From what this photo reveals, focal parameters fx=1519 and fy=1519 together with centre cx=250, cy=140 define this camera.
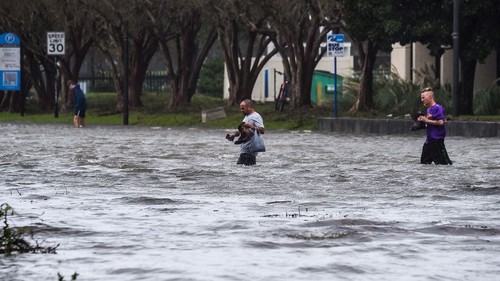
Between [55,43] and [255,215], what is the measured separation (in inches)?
1581

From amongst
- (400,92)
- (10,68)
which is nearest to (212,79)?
(10,68)

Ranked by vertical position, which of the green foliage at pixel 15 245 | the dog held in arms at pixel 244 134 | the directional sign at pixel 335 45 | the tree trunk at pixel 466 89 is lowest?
the green foliage at pixel 15 245

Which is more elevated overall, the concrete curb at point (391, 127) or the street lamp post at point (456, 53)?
the street lamp post at point (456, 53)

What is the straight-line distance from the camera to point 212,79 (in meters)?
93.4

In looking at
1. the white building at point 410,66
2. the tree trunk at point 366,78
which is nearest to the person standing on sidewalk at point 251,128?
the tree trunk at point 366,78

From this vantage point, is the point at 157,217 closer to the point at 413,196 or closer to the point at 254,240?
the point at 254,240

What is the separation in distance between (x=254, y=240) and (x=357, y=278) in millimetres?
2340

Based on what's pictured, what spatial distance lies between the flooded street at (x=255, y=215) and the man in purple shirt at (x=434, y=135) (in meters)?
0.58

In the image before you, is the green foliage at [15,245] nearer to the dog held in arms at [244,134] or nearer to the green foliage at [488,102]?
the dog held in arms at [244,134]

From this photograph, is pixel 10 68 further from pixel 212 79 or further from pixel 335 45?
pixel 212 79

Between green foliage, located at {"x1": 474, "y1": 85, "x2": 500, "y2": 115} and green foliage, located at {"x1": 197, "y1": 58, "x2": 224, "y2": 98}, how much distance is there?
49.1 metres

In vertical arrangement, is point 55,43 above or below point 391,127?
above

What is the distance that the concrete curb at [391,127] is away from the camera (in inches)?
1400

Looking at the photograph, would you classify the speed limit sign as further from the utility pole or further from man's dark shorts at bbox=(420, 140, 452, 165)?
man's dark shorts at bbox=(420, 140, 452, 165)
